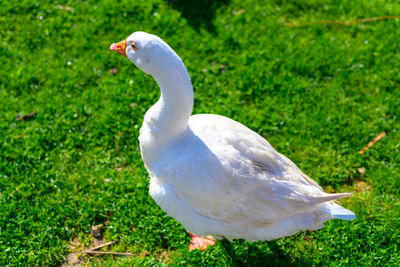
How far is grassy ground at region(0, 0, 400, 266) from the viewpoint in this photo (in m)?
4.13

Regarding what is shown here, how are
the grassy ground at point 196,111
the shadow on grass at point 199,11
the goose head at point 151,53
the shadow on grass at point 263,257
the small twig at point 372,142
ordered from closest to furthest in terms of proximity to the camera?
the goose head at point 151,53
the shadow on grass at point 263,257
the grassy ground at point 196,111
the small twig at point 372,142
the shadow on grass at point 199,11

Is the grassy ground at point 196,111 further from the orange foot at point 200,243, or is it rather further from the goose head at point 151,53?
the goose head at point 151,53

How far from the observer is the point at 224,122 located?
3668 mm

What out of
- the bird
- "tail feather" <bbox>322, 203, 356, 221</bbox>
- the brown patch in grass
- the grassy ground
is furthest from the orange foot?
"tail feather" <bbox>322, 203, 356, 221</bbox>

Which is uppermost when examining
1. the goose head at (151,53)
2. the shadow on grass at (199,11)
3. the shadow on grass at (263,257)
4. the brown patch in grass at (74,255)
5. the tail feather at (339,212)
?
the goose head at (151,53)

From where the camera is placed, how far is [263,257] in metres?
4.06

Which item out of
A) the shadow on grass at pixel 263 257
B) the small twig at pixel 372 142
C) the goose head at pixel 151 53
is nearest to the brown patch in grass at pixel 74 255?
the shadow on grass at pixel 263 257

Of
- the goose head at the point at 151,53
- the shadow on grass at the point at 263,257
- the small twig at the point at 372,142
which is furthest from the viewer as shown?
the small twig at the point at 372,142

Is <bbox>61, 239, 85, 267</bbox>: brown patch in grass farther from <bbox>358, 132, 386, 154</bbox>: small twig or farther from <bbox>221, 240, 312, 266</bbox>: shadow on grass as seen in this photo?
<bbox>358, 132, 386, 154</bbox>: small twig

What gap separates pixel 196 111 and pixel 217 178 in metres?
2.18

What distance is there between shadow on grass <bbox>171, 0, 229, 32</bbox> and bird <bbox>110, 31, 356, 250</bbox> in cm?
326

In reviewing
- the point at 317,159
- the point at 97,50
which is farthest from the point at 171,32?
the point at 317,159

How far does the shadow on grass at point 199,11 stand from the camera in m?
6.45

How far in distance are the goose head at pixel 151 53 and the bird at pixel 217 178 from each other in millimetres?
10
